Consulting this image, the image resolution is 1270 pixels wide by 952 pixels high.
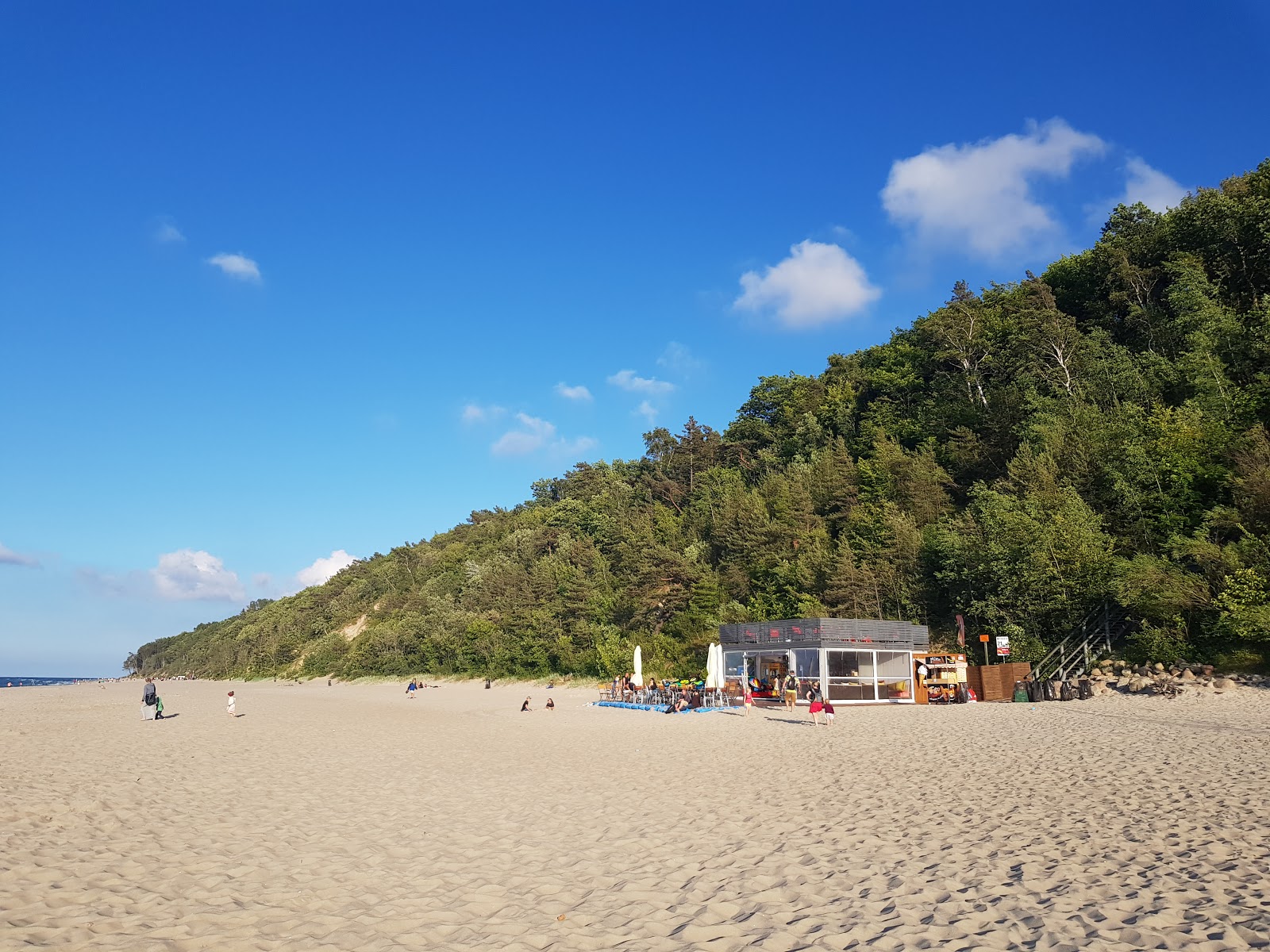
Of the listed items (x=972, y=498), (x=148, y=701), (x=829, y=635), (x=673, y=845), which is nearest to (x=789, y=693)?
(x=829, y=635)

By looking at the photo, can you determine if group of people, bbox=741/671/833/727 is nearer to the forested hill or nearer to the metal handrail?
the metal handrail

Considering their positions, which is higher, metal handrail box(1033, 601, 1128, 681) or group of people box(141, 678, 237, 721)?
metal handrail box(1033, 601, 1128, 681)

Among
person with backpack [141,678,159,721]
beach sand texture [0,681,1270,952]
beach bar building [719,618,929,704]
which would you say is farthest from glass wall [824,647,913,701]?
person with backpack [141,678,159,721]

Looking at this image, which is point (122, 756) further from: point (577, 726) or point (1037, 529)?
point (1037, 529)

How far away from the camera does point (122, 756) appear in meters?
16.6

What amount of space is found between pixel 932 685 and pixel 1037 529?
7883mm

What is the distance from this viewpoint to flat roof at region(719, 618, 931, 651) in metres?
25.9

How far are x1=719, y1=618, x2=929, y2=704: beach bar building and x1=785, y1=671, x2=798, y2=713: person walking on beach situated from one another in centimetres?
19

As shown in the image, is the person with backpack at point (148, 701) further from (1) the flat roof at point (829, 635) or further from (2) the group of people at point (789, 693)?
(1) the flat roof at point (829, 635)

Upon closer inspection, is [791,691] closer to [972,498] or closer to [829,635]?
[829,635]

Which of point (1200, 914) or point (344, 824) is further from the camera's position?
point (344, 824)

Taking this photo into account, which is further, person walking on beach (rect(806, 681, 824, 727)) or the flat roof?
the flat roof

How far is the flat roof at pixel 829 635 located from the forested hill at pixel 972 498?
13.1ft

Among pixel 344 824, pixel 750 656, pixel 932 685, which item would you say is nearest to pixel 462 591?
pixel 750 656
